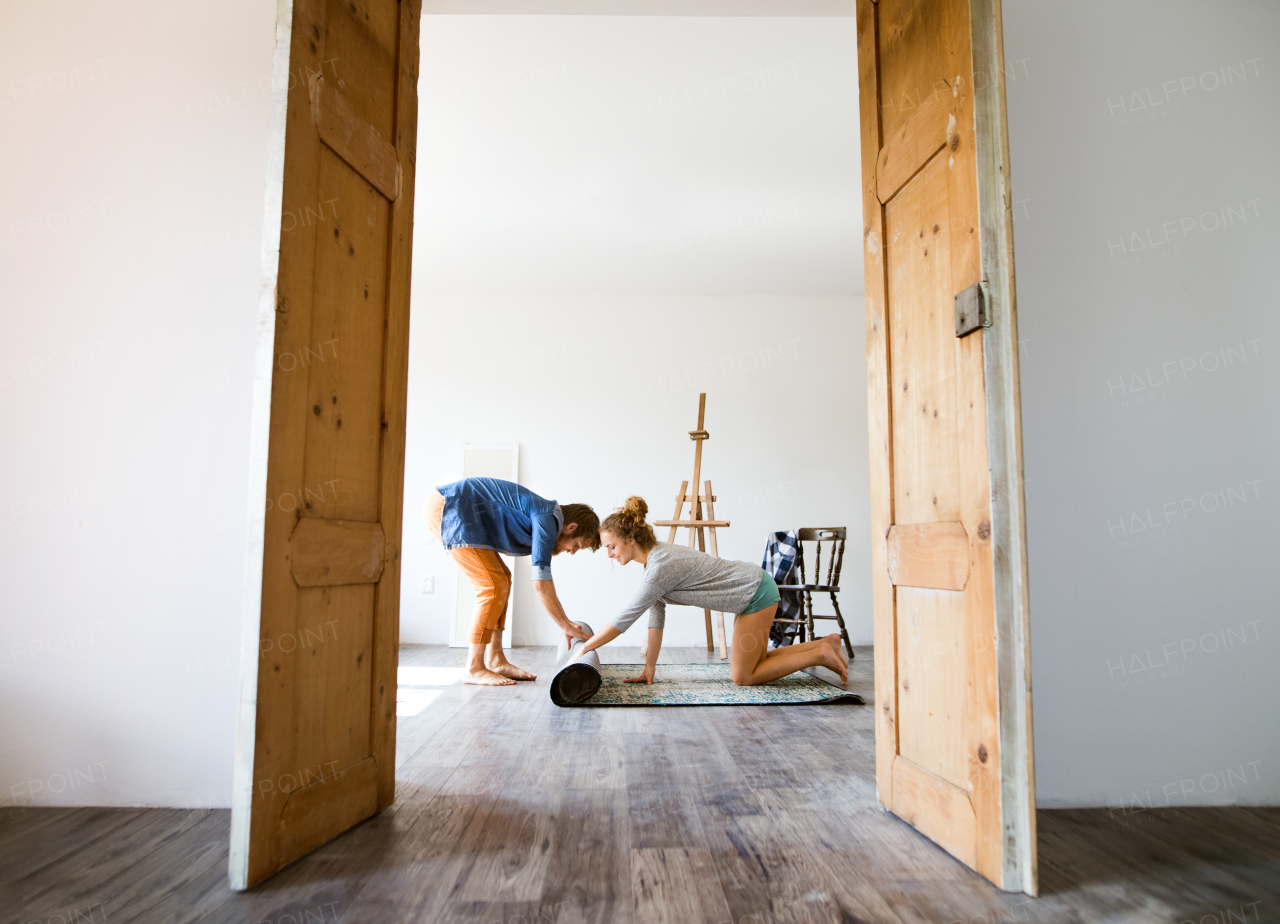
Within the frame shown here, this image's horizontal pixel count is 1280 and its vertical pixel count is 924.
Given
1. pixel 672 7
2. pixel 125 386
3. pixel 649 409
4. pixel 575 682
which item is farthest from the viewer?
pixel 649 409

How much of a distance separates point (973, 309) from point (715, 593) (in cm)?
→ 245

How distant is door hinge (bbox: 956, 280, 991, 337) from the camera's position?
1489mm

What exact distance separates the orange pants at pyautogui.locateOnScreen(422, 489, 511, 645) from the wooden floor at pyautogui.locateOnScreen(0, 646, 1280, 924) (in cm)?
157

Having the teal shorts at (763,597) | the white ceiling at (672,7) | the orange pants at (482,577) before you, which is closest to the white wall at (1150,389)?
the white ceiling at (672,7)

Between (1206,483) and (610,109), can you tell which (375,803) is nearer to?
(1206,483)

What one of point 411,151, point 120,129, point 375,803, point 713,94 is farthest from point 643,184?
point 375,803

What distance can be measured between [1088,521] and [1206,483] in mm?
332

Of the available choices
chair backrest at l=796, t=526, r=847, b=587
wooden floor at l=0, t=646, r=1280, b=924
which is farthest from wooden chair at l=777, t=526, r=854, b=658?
wooden floor at l=0, t=646, r=1280, b=924

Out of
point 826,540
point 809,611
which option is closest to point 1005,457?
point 826,540

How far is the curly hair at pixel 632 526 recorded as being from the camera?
3.69m

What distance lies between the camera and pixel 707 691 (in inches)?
144

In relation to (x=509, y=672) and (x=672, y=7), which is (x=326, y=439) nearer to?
(x=672, y=7)

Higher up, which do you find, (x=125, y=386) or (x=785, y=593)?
(x=125, y=386)

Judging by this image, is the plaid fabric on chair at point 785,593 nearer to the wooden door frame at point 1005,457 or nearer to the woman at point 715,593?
the woman at point 715,593
